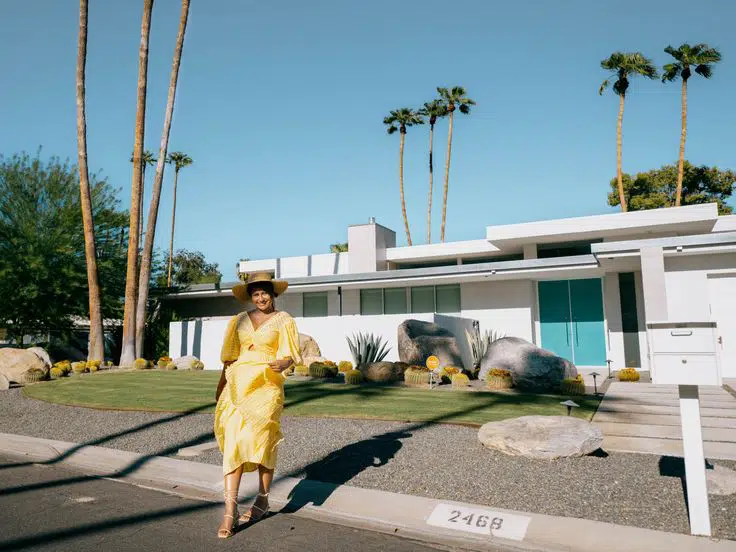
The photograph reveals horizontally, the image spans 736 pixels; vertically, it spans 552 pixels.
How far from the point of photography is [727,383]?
13188mm

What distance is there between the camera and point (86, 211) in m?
20.1

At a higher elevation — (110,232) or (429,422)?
(110,232)

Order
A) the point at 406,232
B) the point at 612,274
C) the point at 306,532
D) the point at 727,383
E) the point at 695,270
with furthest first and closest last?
the point at 406,232 → the point at 612,274 → the point at 695,270 → the point at 727,383 → the point at 306,532

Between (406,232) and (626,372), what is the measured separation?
92.7 feet

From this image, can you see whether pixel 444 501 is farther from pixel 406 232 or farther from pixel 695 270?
pixel 406 232

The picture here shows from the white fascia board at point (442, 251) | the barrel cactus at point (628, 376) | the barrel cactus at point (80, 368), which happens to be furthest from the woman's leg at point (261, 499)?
the white fascia board at point (442, 251)

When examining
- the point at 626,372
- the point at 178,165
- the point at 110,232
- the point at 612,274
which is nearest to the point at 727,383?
the point at 626,372

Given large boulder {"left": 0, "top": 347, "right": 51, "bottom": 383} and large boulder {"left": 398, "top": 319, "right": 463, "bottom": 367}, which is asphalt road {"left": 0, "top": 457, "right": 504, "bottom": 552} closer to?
large boulder {"left": 398, "top": 319, "right": 463, "bottom": 367}

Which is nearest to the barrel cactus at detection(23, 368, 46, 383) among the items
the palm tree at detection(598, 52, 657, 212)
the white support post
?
the white support post

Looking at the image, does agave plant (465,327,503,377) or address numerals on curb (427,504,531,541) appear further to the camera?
agave plant (465,327,503,377)

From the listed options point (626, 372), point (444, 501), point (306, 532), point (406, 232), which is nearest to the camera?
point (306, 532)

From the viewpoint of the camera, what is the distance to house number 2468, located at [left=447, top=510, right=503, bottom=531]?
4.36 m

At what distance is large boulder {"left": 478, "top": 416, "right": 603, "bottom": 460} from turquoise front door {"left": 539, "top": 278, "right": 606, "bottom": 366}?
1356 cm

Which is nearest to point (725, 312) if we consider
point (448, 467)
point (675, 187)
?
point (448, 467)
